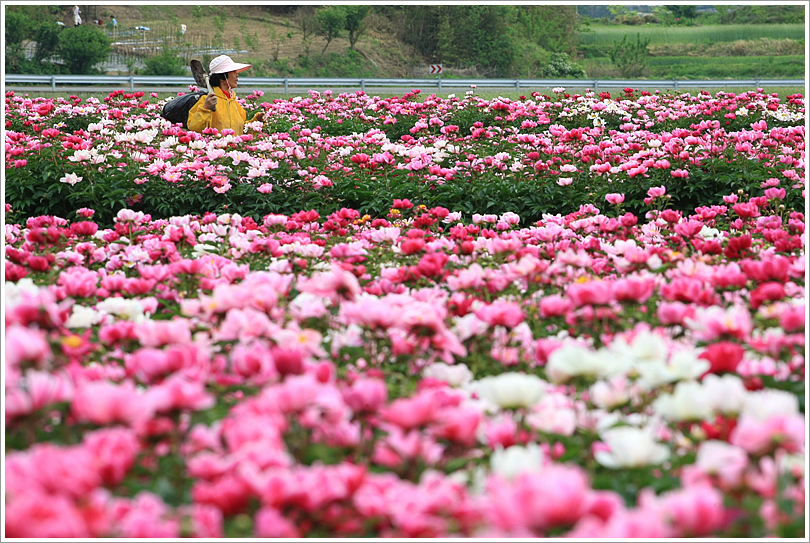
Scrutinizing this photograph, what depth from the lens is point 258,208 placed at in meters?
5.13

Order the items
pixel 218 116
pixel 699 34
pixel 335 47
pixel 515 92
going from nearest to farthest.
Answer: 1. pixel 218 116
2. pixel 515 92
3. pixel 335 47
4. pixel 699 34

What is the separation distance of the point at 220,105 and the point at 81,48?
20.9 metres

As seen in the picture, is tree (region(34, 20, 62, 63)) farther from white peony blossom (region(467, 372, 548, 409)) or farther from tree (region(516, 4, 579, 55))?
white peony blossom (region(467, 372, 548, 409))

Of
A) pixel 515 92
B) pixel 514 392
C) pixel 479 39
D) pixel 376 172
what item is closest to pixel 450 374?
pixel 514 392

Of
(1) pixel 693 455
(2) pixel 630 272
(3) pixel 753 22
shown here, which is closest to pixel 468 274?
(2) pixel 630 272

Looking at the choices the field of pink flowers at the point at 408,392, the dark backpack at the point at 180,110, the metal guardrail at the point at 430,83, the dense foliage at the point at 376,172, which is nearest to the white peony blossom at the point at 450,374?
the field of pink flowers at the point at 408,392

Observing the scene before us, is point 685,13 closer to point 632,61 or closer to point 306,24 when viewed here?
point 632,61

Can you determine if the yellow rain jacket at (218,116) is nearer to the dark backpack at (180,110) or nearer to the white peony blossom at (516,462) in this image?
the dark backpack at (180,110)

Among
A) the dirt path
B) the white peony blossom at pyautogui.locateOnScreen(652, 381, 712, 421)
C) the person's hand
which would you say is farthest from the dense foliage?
the dirt path

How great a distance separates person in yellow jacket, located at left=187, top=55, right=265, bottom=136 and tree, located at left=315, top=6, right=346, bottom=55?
25.8m

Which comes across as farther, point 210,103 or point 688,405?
Result: point 210,103

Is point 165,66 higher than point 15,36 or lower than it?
lower

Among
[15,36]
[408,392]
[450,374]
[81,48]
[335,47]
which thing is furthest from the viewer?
[335,47]

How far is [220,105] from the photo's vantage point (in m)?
7.04
